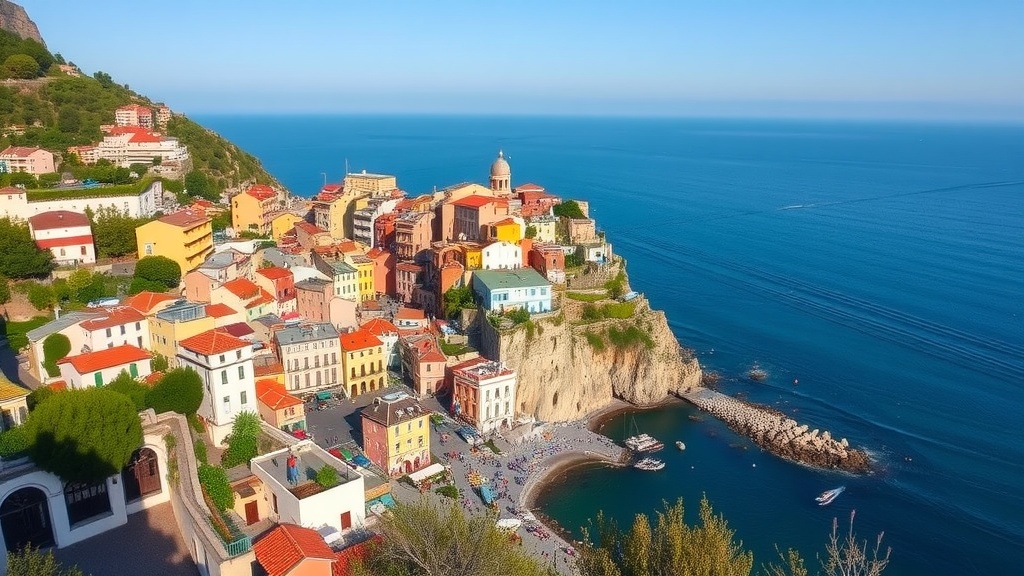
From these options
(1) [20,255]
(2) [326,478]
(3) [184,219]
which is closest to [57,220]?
(1) [20,255]

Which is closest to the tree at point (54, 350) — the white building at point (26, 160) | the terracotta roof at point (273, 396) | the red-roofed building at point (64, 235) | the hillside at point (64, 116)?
the terracotta roof at point (273, 396)

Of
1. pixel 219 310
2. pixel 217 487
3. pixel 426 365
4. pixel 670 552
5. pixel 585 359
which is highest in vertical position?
pixel 670 552

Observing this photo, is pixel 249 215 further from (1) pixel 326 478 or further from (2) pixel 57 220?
(1) pixel 326 478

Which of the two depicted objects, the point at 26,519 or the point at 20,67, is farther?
the point at 20,67

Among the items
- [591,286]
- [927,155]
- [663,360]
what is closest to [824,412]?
[663,360]

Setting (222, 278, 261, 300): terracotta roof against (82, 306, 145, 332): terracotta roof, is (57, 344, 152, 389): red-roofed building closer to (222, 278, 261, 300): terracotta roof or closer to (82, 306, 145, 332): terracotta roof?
(82, 306, 145, 332): terracotta roof

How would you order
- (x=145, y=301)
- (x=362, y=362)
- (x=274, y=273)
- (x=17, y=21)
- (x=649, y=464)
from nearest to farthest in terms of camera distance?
(x=145, y=301) → (x=649, y=464) → (x=362, y=362) → (x=274, y=273) → (x=17, y=21)
